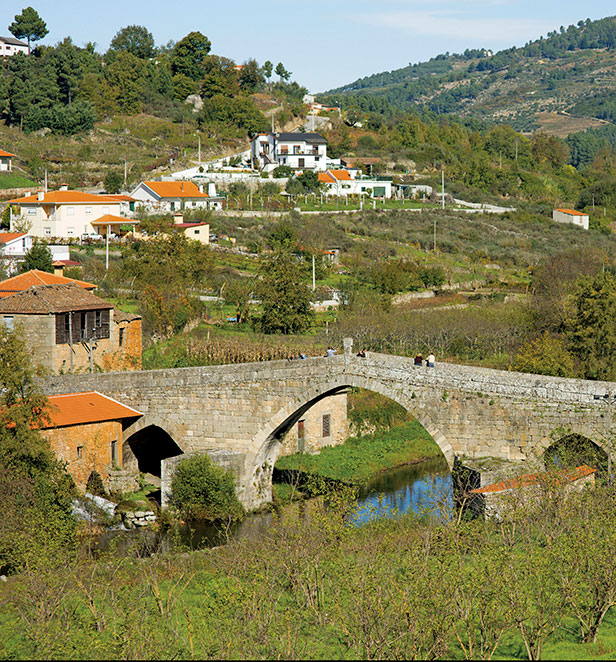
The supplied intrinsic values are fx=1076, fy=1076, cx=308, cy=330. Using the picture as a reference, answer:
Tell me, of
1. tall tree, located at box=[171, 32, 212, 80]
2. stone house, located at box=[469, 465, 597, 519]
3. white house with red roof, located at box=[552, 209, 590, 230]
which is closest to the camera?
stone house, located at box=[469, 465, 597, 519]

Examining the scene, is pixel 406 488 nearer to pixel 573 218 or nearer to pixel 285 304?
pixel 285 304

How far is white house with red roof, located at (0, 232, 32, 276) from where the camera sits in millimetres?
51844

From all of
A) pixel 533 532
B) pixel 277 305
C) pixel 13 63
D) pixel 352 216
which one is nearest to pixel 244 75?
pixel 13 63

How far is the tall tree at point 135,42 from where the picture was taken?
114 meters

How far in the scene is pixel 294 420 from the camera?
31.8 meters

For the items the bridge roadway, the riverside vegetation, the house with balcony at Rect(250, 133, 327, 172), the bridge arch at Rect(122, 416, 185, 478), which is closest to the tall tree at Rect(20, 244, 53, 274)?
the bridge arch at Rect(122, 416, 185, 478)

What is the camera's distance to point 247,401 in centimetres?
3056

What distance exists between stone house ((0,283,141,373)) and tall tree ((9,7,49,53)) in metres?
74.6

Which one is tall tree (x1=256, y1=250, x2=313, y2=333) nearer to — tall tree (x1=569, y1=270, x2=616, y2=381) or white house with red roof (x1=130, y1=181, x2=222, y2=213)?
tall tree (x1=569, y1=270, x2=616, y2=381)

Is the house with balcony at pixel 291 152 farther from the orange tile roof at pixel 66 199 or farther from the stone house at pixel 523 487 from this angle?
the stone house at pixel 523 487

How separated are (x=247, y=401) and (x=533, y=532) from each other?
34.8 feet

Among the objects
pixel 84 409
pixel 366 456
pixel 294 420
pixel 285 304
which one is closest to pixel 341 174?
pixel 285 304

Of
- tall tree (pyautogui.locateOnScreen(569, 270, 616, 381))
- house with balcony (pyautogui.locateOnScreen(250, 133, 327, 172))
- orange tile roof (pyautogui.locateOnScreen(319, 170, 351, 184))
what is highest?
house with balcony (pyautogui.locateOnScreen(250, 133, 327, 172))

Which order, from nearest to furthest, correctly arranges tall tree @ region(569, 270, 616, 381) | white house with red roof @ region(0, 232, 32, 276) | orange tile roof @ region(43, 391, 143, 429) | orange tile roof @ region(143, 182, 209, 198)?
orange tile roof @ region(43, 391, 143, 429) → tall tree @ region(569, 270, 616, 381) → white house with red roof @ region(0, 232, 32, 276) → orange tile roof @ region(143, 182, 209, 198)
